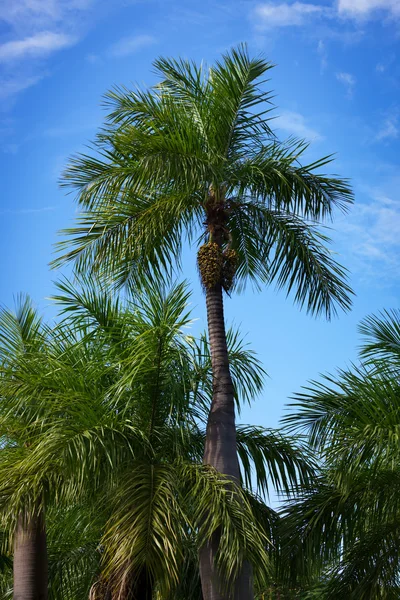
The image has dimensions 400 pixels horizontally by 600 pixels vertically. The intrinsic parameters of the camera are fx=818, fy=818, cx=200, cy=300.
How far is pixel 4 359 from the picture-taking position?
12891 mm

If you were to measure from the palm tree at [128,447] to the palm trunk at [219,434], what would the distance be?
27 centimetres

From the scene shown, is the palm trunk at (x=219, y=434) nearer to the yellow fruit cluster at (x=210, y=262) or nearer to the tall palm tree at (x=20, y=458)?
the yellow fruit cluster at (x=210, y=262)

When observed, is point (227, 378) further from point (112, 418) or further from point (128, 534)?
point (128, 534)

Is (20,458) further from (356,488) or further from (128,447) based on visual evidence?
(356,488)

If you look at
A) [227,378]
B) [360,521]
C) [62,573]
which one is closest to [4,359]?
[227,378]

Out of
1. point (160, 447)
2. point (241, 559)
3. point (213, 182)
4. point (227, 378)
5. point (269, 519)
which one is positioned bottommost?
point (241, 559)

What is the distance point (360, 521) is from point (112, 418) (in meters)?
4.10

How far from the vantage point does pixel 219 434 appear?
1205 centimetres

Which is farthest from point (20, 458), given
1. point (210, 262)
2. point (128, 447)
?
point (210, 262)

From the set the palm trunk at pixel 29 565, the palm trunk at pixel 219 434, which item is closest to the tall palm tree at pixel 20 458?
the palm trunk at pixel 29 565

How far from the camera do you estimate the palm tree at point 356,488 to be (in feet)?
36.3

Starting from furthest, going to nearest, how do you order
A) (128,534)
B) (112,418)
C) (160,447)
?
1. (160,447)
2. (112,418)
3. (128,534)

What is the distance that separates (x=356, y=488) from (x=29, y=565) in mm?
5366

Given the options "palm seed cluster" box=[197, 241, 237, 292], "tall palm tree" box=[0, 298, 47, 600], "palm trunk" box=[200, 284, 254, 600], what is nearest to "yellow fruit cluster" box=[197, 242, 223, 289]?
"palm seed cluster" box=[197, 241, 237, 292]
